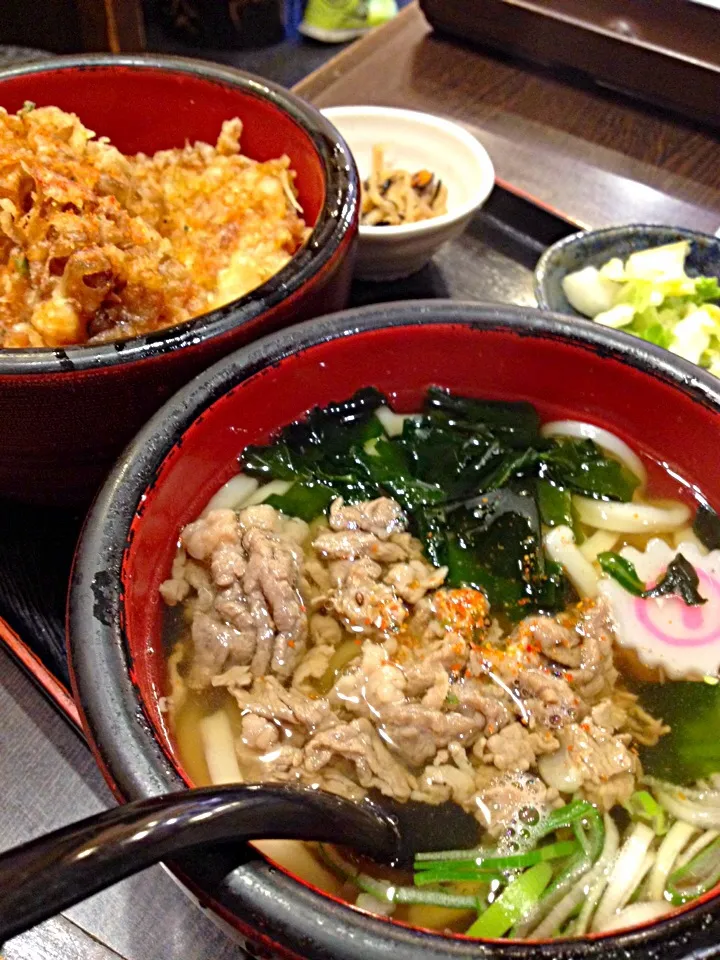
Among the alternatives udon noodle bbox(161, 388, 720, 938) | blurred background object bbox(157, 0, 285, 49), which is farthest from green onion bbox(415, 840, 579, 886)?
blurred background object bbox(157, 0, 285, 49)

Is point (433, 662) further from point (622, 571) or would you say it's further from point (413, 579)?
point (622, 571)

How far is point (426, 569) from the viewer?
1364 millimetres

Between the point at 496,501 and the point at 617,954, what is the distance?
826 mm

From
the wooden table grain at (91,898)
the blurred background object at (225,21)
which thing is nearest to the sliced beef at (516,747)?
the wooden table grain at (91,898)

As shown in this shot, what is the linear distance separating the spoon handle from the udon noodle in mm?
184

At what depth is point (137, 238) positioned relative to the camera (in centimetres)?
153

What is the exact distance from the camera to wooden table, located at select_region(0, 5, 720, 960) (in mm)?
1348

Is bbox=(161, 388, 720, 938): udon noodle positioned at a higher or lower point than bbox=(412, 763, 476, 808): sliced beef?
higher

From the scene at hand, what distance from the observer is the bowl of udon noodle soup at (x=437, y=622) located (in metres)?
0.98

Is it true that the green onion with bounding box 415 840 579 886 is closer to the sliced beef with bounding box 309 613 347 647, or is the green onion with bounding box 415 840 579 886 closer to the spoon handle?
the spoon handle

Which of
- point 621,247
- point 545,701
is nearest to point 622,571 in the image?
point 545,701

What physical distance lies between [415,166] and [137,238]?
117 centimetres

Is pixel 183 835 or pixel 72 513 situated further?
pixel 72 513

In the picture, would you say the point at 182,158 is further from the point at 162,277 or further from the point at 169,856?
the point at 169,856
